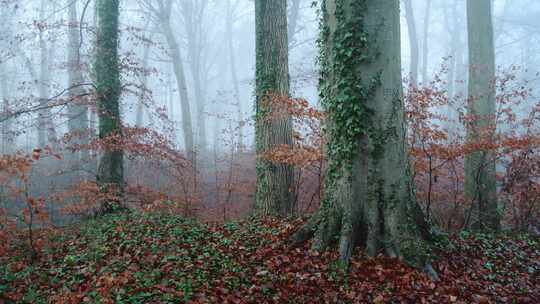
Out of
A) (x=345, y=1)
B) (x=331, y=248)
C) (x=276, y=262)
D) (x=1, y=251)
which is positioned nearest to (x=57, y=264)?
(x=1, y=251)

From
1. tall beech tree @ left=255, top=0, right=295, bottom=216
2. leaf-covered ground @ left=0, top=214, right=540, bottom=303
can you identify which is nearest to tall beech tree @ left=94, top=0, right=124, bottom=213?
leaf-covered ground @ left=0, top=214, right=540, bottom=303

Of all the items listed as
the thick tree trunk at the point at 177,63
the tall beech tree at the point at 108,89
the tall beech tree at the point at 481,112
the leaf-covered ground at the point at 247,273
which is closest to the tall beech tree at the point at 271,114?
the leaf-covered ground at the point at 247,273

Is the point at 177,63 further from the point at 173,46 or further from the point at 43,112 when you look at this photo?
the point at 43,112

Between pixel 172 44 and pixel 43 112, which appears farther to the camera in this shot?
pixel 172 44


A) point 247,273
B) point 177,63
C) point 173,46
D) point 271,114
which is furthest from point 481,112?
point 177,63

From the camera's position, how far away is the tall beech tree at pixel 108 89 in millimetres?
9351

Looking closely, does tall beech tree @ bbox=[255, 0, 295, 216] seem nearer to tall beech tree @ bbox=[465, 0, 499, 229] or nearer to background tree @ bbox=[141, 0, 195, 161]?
tall beech tree @ bbox=[465, 0, 499, 229]

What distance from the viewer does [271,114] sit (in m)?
7.88

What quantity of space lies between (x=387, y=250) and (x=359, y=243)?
1.24 ft

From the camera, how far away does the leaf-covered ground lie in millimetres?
4426

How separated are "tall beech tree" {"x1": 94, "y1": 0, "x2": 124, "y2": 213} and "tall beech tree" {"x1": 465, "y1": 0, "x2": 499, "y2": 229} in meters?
8.00

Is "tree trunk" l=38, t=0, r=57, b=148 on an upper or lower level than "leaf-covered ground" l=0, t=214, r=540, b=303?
upper

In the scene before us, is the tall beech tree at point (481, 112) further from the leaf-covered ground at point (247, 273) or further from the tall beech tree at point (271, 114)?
the tall beech tree at point (271, 114)

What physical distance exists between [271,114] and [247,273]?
377cm
